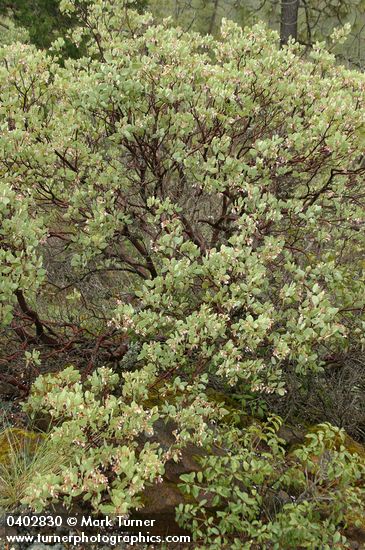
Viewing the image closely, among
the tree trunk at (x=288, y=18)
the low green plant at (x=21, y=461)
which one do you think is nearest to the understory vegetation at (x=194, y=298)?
the low green plant at (x=21, y=461)

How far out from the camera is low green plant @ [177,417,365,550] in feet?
10.7

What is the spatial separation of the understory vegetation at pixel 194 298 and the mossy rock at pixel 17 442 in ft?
0.07

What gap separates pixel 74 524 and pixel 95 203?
2.42 m

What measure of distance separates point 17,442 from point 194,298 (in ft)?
6.40

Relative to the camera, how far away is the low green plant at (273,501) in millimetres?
3273

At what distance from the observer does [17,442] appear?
3920mm

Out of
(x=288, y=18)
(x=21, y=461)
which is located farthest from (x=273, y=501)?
(x=288, y=18)

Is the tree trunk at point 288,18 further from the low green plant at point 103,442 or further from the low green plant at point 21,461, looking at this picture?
the low green plant at point 21,461

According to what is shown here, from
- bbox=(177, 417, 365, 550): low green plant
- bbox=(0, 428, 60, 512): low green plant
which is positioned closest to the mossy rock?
bbox=(0, 428, 60, 512): low green plant

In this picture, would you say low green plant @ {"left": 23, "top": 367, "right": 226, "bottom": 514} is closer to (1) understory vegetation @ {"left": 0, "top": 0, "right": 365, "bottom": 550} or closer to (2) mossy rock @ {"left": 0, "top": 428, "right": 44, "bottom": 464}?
(1) understory vegetation @ {"left": 0, "top": 0, "right": 365, "bottom": 550}

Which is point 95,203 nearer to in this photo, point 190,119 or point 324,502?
point 190,119

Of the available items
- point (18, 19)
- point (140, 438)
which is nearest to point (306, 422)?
point (140, 438)

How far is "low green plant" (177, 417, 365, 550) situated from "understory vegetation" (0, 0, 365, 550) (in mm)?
19

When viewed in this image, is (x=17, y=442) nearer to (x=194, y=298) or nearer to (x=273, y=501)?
(x=273, y=501)
